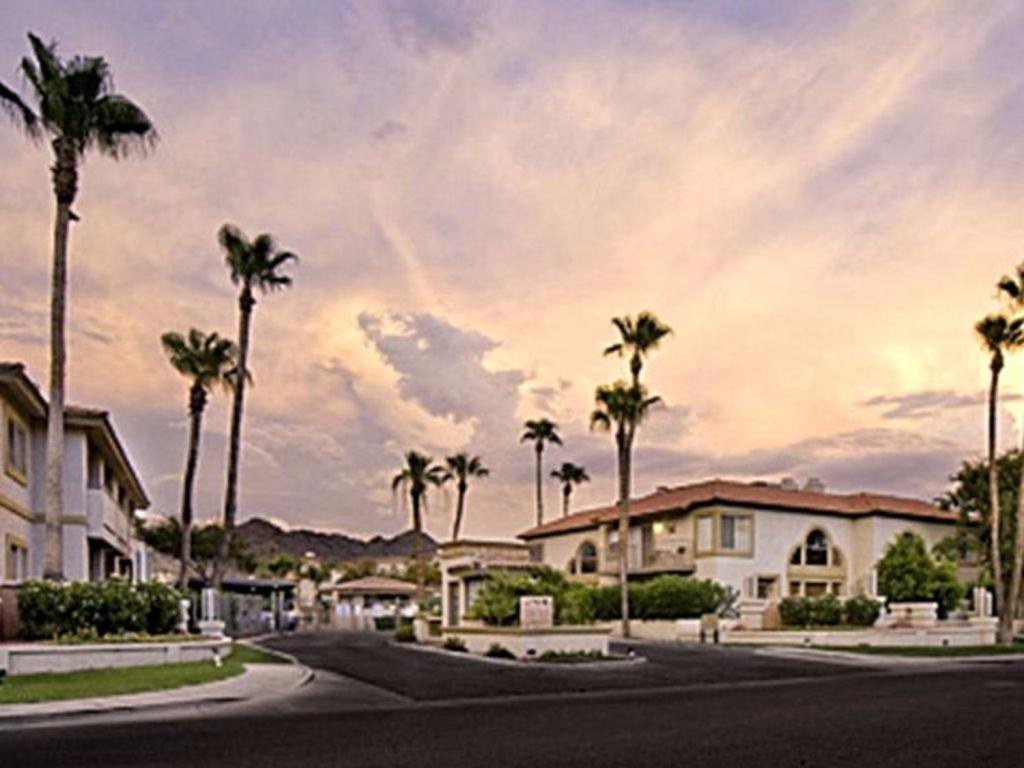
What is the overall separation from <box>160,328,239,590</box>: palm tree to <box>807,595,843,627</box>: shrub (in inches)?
957

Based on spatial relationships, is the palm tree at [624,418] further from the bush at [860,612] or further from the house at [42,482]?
the house at [42,482]

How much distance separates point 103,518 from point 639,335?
22.6 meters

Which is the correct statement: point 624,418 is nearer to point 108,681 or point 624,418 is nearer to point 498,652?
point 498,652

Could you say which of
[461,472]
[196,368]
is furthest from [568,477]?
[196,368]

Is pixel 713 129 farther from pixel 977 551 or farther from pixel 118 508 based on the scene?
pixel 977 551

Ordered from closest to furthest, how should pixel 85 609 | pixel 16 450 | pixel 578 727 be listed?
pixel 578 727 < pixel 85 609 < pixel 16 450

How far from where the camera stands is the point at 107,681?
19469mm

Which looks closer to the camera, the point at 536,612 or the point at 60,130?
the point at 60,130

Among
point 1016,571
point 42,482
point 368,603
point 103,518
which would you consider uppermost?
point 42,482

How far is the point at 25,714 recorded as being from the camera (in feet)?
50.0

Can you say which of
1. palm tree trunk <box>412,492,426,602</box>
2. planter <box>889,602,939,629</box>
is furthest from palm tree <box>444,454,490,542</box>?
planter <box>889,602,939,629</box>

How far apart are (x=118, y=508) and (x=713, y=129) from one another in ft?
95.4

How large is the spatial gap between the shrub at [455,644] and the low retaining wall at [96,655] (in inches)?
441

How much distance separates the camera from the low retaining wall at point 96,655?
67.6ft
